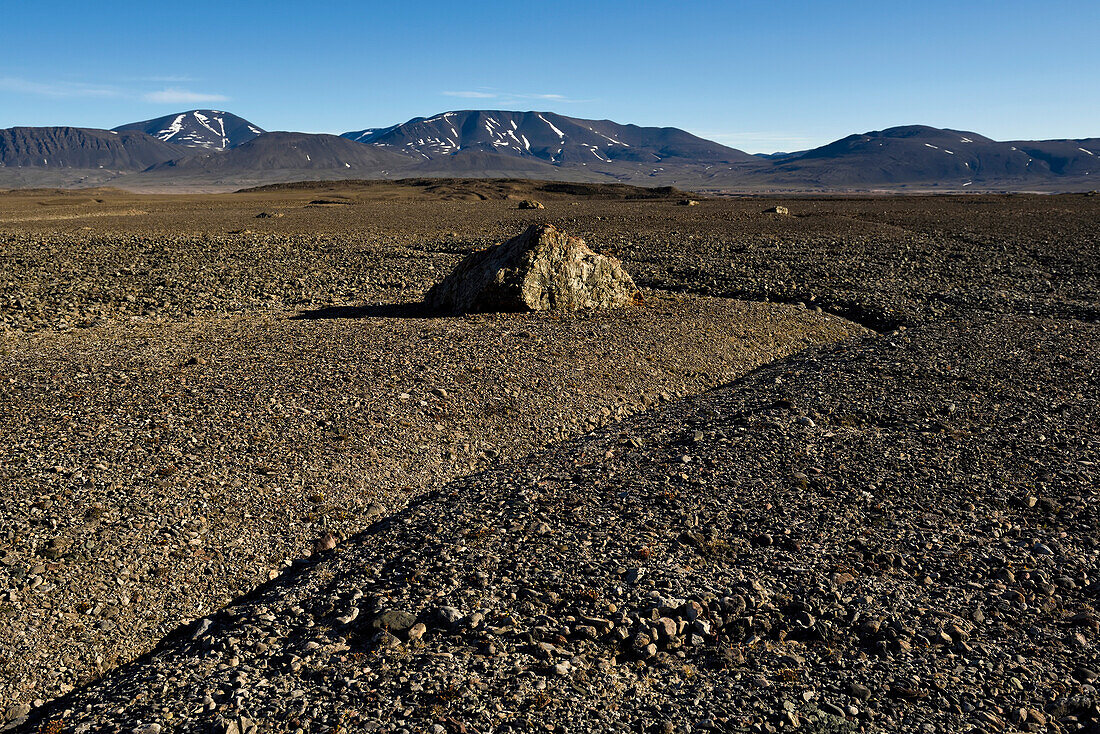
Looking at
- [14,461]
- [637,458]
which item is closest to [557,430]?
[637,458]

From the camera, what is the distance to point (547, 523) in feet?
23.2

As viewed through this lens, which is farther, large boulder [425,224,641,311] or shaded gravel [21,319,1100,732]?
large boulder [425,224,641,311]

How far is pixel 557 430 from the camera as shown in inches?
385

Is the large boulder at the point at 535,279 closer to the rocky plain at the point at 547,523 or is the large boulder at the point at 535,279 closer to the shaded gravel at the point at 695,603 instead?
the rocky plain at the point at 547,523

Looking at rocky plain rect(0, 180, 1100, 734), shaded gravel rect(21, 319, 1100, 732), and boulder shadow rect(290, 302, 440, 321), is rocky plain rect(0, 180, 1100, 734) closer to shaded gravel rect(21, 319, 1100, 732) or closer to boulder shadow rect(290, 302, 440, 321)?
shaded gravel rect(21, 319, 1100, 732)

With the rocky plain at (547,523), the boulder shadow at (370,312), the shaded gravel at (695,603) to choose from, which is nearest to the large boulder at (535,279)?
the boulder shadow at (370,312)

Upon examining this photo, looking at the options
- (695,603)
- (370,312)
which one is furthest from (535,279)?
(695,603)

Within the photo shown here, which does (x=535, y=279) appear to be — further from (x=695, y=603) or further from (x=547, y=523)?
(x=695, y=603)

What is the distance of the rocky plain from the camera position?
16.1ft

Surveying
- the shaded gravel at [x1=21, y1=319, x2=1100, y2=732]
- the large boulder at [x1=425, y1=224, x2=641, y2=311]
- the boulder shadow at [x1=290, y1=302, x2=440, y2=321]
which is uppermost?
the large boulder at [x1=425, y1=224, x2=641, y2=311]

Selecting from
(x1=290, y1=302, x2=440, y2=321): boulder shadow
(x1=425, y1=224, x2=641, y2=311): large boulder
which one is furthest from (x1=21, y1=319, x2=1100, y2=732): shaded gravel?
(x1=290, y1=302, x2=440, y2=321): boulder shadow

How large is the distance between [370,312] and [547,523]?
10.0 meters

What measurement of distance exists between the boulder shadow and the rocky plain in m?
0.30

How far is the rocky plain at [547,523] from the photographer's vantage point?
4.90m
